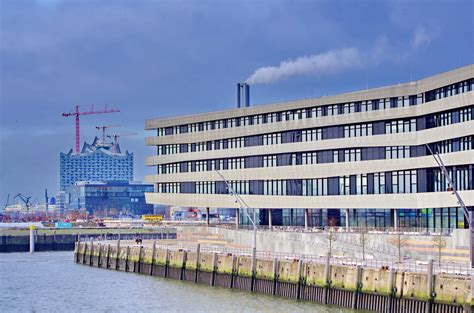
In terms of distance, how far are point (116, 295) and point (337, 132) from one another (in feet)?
156

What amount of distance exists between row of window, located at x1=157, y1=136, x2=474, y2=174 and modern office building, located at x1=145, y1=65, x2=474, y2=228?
0.15 metres

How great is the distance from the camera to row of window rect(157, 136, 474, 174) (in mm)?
110188

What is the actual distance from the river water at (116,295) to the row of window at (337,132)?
3346 centimetres

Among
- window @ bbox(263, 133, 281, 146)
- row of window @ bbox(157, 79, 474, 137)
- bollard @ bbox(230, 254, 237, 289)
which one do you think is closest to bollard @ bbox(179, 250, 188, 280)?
bollard @ bbox(230, 254, 237, 289)

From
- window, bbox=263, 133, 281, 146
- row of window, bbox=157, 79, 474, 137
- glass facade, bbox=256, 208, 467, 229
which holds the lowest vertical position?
glass facade, bbox=256, 208, 467, 229

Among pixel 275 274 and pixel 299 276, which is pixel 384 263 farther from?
pixel 275 274

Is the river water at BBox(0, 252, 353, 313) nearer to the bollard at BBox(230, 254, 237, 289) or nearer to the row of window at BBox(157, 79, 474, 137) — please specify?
the bollard at BBox(230, 254, 237, 289)

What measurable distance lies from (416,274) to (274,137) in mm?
72311

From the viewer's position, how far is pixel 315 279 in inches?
3103

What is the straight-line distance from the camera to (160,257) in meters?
108

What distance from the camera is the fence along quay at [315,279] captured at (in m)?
64.6

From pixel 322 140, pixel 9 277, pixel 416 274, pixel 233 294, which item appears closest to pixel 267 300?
pixel 233 294

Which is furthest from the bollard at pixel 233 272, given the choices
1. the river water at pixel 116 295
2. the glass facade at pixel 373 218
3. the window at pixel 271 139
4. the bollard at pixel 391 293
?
the window at pixel 271 139

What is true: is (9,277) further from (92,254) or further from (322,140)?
(322,140)
